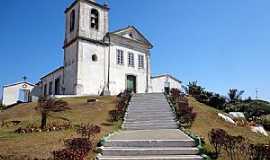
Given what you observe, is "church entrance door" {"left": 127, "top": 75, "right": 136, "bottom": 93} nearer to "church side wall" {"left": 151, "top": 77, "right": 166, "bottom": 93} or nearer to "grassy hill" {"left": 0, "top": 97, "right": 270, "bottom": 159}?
"church side wall" {"left": 151, "top": 77, "right": 166, "bottom": 93}

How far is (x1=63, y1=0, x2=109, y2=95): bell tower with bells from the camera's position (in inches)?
1257

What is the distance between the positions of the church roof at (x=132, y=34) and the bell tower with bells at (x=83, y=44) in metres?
1.71

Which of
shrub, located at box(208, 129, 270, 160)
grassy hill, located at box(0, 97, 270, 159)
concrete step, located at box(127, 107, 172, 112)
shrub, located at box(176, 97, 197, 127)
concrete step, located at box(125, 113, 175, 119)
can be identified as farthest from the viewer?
concrete step, located at box(127, 107, 172, 112)

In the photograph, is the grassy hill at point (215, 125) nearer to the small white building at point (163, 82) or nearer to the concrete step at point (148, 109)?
the concrete step at point (148, 109)

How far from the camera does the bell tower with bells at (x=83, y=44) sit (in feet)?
105

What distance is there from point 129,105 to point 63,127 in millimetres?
8240

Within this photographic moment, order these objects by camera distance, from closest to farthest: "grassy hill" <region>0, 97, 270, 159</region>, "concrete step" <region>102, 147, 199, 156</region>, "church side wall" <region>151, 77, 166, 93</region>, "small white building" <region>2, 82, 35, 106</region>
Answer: "concrete step" <region>102, 147, 199, 156</region>
"grassy hill" <region>0, 97, 270, 159</region>
"church side wall" <region>151, 77, 166, 93</region>
"small white building" <region>2, 82, 35, 106</region>

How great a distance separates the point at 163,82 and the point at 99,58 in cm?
959

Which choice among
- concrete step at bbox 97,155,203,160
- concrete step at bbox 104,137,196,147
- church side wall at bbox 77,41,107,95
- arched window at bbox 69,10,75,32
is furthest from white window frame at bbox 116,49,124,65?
concrete step at bbox 97,155,203,160

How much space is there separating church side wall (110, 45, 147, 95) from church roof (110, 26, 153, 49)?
1.70 m

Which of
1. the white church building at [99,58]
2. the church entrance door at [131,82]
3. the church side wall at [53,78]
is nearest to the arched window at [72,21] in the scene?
the white church building at [99,58]

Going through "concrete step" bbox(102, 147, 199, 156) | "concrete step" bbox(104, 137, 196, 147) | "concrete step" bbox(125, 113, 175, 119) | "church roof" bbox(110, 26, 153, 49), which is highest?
"church roof" bbox(110, 26, 153, 49)

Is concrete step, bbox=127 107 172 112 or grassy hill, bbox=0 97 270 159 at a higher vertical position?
concrete step, bbox=127 107 172 112

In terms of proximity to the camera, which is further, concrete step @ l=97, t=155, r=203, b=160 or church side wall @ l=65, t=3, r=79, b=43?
church side wall @ l=65, t=3, r=79, b=43
